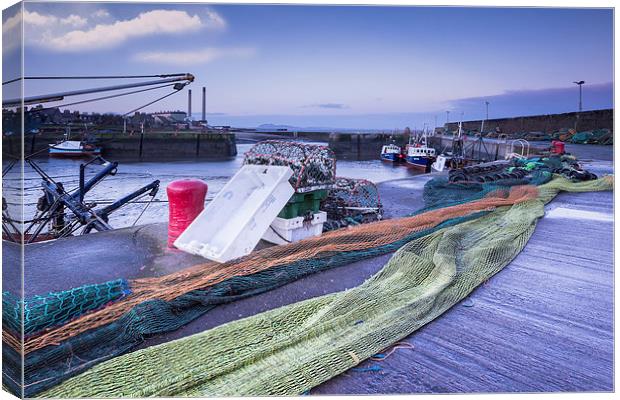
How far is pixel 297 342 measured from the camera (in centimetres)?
226


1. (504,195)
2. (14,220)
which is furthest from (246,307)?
(504,195)

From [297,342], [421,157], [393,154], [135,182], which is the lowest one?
[297,342]

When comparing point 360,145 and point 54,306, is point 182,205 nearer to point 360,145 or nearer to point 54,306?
point 54,306

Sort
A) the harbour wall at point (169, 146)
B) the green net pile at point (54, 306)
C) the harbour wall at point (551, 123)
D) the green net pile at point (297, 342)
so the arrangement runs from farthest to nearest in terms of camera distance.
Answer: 1. the harbour wall at point (169, 146)
2. the harbour wall at point (551, 123)
3. the green net pile at point (54, 306)
4. the green net pile at point (297, 342)

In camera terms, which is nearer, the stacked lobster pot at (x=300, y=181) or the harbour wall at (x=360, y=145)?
the stacked lobster pot at (x=300, y=181)

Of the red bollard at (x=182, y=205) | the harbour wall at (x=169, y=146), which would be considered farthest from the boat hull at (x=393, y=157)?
the red bollard at (x=182, y=205)

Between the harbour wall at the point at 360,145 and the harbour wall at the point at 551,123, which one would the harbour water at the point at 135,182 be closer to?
the harbour wall at the point at 551,123

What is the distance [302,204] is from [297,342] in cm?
244

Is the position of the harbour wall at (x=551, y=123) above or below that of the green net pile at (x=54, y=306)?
above

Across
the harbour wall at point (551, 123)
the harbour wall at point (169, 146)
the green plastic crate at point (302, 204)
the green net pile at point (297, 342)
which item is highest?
the harbour wall at point (551, 123)

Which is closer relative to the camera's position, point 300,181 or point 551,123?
point 300,181

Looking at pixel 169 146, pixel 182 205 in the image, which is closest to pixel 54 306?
pixel 182 205

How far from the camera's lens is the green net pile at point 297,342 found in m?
1.95

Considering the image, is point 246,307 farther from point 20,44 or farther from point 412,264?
point 20,44
